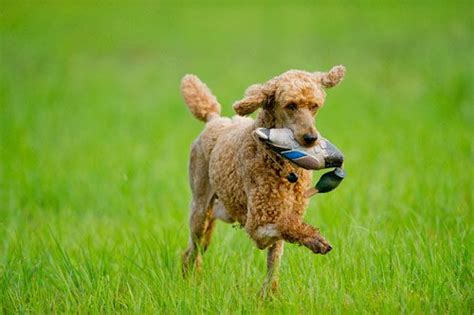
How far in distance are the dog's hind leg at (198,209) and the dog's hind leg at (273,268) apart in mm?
711

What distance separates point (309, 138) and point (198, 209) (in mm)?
1667

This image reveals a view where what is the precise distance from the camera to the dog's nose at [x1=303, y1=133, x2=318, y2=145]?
14.6 ft

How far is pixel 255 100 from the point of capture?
4.66m

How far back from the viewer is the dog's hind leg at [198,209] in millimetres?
5789

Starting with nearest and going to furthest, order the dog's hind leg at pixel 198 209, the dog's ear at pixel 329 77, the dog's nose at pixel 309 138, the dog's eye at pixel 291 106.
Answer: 1. the dog's nose at pixel 309 138
2. the dog's eye at pixel 291 106
3. the dog's ear at pixel 329 77
4. the dog's hind leg at pixel 198 209

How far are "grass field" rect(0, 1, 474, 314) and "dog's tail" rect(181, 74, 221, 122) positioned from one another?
97cm

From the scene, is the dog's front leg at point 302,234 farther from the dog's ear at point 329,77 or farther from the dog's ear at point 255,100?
the dog's ear at point 329,77

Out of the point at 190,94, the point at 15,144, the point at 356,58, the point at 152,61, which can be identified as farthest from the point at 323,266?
the point at 152,61

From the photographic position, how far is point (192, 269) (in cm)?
567

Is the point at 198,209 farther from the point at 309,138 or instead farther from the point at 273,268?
the point at 309,138

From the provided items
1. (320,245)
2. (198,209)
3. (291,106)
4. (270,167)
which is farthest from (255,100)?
(198,209)

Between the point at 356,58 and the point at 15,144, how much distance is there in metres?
8.15

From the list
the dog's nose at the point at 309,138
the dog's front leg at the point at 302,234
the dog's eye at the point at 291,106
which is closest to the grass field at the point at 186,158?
the dog's front leg at the point at 302,234

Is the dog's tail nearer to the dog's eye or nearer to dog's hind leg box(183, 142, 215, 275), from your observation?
dog's hind leg box(183, 142, 215, 275)
